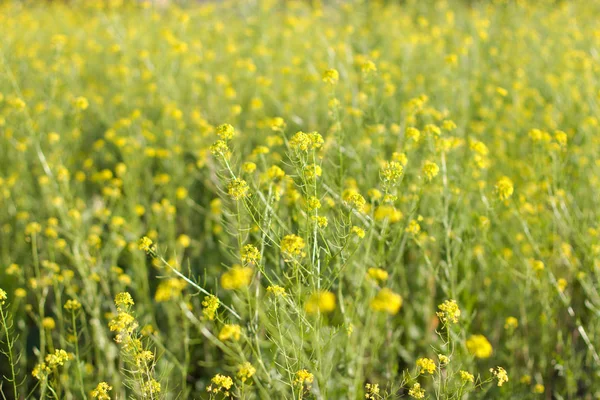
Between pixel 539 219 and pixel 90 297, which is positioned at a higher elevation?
pixel 539 219

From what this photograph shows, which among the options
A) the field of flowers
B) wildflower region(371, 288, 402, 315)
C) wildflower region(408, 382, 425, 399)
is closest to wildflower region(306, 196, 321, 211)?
the field of flowers

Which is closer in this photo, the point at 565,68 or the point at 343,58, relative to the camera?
the point at 565,68

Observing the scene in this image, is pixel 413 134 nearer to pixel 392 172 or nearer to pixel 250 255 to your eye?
pixel 392 172

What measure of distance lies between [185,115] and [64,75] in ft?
3.73

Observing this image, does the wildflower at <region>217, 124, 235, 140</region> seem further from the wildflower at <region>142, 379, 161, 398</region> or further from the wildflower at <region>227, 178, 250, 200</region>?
the wildflower at <region>142, 379, 161, 398</region>

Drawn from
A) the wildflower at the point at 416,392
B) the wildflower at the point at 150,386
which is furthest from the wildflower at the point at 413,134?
the wildflower at the point at 150,386

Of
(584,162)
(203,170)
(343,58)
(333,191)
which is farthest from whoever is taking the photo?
(343,58)

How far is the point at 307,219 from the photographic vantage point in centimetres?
165

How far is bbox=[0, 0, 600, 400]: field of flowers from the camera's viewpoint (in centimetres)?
185

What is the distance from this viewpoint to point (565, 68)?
4.38 m

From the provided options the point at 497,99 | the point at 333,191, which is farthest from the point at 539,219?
the point at 497,99

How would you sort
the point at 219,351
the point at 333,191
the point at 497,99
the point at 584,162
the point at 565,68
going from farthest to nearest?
the point at 565,68 < the point at 497,99 < the point at 584,162 < the point at 219,351 < the point at 333,191

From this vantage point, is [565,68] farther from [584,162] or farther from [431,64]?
[584,162]

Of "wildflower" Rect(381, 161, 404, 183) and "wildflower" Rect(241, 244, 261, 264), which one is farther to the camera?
"wildflower" Rect(381, 161, 404, 183)
